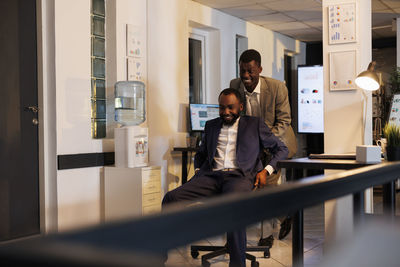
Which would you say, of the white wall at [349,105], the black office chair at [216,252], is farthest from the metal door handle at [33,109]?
the white wall at [349,105]

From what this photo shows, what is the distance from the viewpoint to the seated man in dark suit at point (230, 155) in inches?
139

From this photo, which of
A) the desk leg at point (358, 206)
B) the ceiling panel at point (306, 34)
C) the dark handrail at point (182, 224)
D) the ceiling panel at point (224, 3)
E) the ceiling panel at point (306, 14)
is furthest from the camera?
the ceiling panel at point (306, 34)

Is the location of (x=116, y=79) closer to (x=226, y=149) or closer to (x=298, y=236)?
(x=226, y=149)

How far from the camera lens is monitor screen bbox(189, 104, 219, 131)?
578cm

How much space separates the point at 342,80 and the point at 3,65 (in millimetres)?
2942

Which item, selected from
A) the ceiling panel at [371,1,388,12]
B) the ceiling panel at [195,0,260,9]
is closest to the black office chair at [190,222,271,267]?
the ceiling panel at [195,0,260,9]

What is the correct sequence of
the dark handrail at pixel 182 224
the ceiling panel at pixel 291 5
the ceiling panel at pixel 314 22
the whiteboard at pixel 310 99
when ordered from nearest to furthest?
the dark handrail at pixel 182 224
the ceiling panel at pixel 291 5
the ceiling panel at pixel 314 22
the whiteboard at pixel 310 99

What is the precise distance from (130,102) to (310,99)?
4.91 metres

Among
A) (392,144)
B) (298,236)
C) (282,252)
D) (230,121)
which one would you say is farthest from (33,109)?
(298,236)

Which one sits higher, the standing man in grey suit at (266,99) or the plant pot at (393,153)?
the standing man in grey suit at (266,99)

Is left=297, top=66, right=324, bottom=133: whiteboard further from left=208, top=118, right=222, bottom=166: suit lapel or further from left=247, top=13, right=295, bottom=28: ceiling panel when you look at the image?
left=208, top=118, right=222, bottom=166: suit lapel

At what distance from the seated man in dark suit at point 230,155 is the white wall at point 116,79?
0.90m

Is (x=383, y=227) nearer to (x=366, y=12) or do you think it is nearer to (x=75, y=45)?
(x=366, y=12)

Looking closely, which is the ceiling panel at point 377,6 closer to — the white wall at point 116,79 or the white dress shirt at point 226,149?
the white wall at point 116,79
